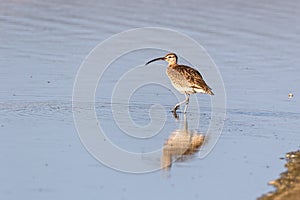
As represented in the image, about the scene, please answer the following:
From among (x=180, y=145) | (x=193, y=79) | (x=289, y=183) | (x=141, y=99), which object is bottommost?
(x=289, y=183)

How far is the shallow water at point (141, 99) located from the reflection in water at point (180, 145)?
0.39ft

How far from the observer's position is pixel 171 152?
9672 mm

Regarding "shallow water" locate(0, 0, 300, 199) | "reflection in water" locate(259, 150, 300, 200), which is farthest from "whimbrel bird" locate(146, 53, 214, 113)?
"reflection in water" locate(259, 150, 300, 200)

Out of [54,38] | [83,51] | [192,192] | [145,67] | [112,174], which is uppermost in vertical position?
[54,38]

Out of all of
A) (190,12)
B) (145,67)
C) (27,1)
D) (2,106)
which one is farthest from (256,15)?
(2,106)

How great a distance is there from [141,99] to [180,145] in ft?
7.64

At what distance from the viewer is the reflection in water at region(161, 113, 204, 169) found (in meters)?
9.41

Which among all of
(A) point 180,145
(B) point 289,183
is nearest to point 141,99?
(A) point 180,145

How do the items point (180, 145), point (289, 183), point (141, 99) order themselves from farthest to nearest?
point (141, 99), point (180, 145), point (289, 183)

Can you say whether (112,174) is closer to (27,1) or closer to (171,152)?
(171,152)

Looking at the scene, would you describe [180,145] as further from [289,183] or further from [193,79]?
[193,79]

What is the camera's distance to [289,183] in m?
8.46

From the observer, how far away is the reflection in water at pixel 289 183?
7977 mm

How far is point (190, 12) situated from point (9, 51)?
6421mm
